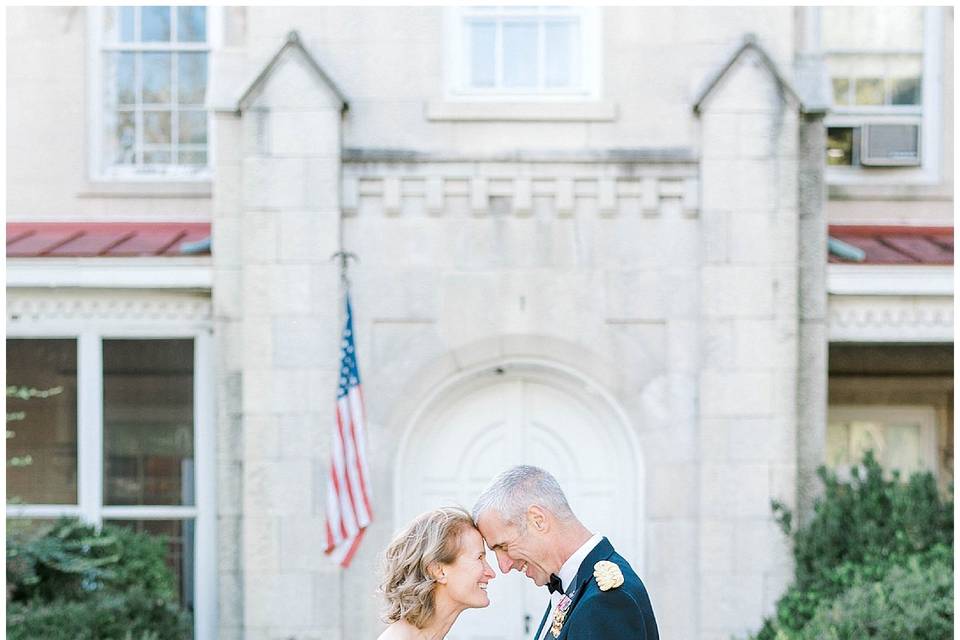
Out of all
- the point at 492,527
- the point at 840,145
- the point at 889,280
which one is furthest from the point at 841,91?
the point at 492,527

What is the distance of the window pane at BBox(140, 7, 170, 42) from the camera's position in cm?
967

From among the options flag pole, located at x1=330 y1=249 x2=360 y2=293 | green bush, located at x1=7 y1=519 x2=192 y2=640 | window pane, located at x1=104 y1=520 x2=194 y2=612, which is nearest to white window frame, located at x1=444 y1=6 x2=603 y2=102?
flag pole, located at x1=330 y1=249 x2=360 y2=293

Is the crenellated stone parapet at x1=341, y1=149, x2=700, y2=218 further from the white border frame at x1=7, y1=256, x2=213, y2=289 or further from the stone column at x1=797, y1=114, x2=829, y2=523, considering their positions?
the white border frame at x1=7, y1=256, x2=213, y2=289

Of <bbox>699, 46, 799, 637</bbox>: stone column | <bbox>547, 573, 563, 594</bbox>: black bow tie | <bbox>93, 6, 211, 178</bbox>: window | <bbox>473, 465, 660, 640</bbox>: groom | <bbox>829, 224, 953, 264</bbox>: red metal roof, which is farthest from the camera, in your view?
<bbox>93, 6, 211, 178</bbox>: window

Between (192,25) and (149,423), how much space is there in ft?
10.7

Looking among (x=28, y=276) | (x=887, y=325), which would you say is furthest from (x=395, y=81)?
(x=887, y=325)

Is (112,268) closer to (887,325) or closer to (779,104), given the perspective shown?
(779,104)

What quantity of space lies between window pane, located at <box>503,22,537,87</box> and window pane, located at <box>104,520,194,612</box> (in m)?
3.88

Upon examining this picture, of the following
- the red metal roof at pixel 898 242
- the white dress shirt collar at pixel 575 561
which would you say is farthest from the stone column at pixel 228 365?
the white dress shirt collar at pixel 575 561

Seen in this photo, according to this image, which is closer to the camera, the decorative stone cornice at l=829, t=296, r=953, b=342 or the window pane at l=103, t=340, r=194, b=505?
the decorative stone cornice at l=829, t=296, r=953, b=342

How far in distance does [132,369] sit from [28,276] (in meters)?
0.96

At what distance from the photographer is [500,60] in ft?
26.2

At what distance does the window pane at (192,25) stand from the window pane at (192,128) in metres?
0.61

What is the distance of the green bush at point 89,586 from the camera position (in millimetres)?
7254
